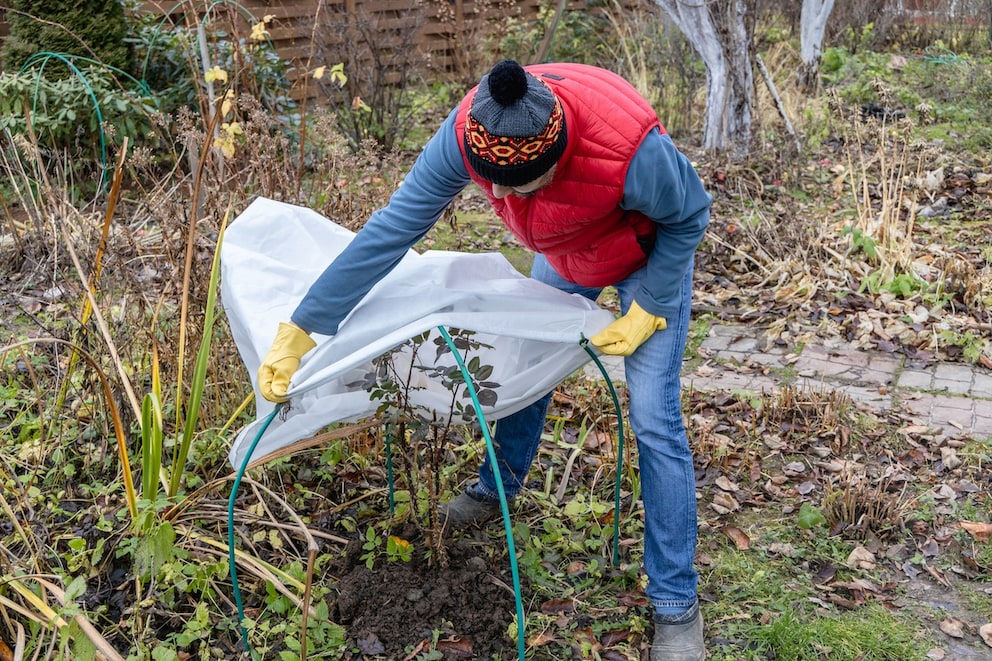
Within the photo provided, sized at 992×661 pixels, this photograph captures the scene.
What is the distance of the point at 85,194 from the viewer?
595 centimetres

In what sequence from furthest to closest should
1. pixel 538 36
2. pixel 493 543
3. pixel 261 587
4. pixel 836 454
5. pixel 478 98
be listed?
pixel 538 36, pixel 836 454, pixel 493 543, pixel 261 587, pixel 478 98

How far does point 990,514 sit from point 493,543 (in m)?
1.63

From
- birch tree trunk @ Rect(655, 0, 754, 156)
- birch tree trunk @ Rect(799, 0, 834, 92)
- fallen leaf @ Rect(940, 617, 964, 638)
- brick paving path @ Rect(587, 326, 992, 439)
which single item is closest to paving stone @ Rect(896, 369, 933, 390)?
brick paving path @ Rect(587, 326, 992, 439)

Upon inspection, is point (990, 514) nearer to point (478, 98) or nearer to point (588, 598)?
point (588, 598)

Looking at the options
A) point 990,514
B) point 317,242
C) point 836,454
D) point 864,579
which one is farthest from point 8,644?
point 990,514

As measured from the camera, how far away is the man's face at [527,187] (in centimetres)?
197

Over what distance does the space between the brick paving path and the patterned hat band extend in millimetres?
2022

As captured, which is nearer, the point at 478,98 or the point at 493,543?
the point at 478,98

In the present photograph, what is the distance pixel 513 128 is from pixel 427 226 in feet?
1.53

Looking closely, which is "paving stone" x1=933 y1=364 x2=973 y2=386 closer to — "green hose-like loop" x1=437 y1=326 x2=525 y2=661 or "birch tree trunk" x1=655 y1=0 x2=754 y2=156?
"green hose-like loop" x1=437 y1=326 x2=525 y2=661

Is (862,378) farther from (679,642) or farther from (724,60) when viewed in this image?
(724,60)

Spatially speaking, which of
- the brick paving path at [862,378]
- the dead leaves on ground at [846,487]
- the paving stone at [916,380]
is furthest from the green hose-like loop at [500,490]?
the paving stone at [916,380]

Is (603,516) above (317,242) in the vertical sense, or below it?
below

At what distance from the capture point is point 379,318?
220 centimetres
